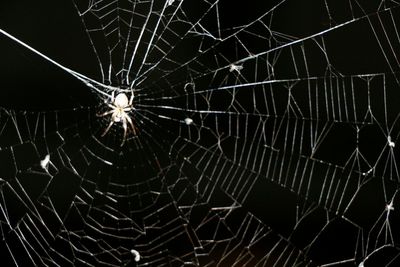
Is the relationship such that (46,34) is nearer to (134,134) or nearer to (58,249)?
(134,134)

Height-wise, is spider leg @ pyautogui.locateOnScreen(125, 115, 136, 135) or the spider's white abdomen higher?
the spider's white abdomen

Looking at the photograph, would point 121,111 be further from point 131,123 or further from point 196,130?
point 196,130

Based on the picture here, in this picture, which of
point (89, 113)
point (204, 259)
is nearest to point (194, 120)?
point (89, 113)

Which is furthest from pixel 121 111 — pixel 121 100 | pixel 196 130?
pixel 196 130

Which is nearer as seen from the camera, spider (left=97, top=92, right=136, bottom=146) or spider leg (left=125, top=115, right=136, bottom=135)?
spider (left=97, top=92, right=136, bottom=146)

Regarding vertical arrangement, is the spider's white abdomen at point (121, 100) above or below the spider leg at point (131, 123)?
above

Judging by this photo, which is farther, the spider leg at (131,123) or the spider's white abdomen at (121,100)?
the spider leg at (131,123)
